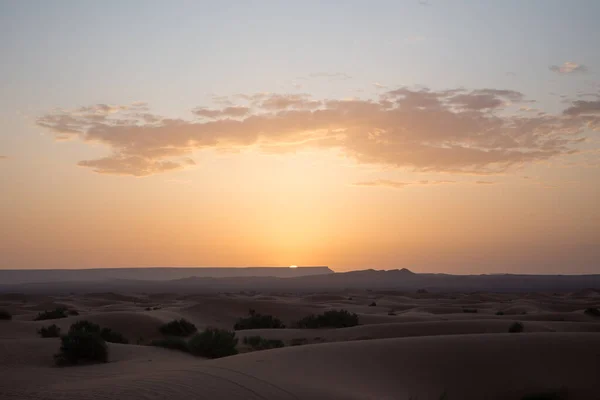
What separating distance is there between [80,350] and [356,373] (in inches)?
280

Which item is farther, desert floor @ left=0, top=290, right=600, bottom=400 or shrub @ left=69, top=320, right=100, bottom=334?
shrub @ left=69, top=320, right=100, bottom=334

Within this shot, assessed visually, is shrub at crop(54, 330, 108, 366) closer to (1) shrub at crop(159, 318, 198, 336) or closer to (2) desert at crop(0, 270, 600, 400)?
(2) desert at crop(0, 270, 600, 400)

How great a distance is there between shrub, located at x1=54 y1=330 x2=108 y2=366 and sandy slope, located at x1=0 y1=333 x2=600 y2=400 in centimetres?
47

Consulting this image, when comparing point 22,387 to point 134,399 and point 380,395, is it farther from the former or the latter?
point 380,395

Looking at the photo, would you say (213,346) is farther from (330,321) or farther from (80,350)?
(330,321)

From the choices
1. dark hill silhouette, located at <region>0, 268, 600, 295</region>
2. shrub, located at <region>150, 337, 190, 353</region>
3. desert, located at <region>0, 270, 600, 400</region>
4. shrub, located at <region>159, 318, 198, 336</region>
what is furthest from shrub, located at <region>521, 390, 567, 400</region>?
dark hill silhouette, located at <region>0, 268, 600, 295</region>

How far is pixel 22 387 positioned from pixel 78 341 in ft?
12.6

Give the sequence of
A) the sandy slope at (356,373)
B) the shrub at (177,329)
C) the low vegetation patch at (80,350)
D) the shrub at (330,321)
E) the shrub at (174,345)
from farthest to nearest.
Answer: the shrub at (330,321), the shrub at (177,329), the shrub at (174,345), the low vegetation patch at (80,350), the sandy slope at (356,373)

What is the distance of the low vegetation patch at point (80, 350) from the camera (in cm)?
1528

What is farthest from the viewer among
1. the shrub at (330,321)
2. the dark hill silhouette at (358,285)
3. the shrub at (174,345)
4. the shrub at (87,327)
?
the dark hill silhouette at (358,285)

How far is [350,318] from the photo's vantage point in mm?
27547

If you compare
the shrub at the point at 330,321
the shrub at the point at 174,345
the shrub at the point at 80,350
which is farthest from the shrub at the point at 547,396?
the shrub at the point at 330,321

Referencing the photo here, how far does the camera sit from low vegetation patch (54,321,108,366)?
15.3 metres

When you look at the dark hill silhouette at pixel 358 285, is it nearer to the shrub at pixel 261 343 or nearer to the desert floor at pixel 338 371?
the shrub at pixel 261 343
